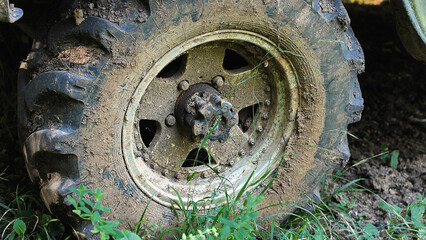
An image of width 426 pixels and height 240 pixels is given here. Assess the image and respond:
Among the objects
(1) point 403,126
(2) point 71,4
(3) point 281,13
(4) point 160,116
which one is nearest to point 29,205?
(4) point 160,116

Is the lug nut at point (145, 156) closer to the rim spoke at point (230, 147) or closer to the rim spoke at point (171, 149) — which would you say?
the rim spoke at point (171, 149)

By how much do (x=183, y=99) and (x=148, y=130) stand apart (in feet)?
0.81

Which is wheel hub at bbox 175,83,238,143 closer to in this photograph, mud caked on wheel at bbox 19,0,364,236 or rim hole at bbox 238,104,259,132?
mud caked on wheel at bbox 19,0,364,236

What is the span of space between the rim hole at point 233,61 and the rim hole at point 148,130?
463 millimetres

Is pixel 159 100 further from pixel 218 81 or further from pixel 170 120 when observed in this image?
pixel 218 81

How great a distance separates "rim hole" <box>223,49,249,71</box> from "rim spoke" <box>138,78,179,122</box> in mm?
370

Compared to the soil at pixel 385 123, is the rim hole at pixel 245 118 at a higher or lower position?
higher

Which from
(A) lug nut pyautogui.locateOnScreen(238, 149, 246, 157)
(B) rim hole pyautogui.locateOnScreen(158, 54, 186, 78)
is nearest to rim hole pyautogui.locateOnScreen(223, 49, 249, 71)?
(B) rim hole pyautogui.locateOnScreen(158, 54, 186, 78)

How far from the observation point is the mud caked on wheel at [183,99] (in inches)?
66.0

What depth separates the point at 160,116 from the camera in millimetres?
1998

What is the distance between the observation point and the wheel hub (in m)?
1.95

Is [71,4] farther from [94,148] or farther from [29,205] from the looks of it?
[29,205]

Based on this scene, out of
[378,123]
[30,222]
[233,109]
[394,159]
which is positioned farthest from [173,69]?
[378,123]

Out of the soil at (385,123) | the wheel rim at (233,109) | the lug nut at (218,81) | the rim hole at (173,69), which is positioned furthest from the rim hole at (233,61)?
the soil at (385,123)
